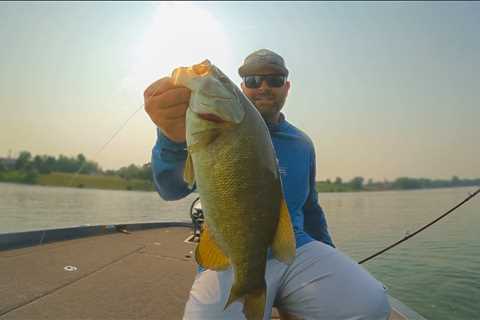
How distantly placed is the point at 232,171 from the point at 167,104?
590mm

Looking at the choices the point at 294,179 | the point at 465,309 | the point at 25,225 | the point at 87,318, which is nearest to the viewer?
the point at 294,179

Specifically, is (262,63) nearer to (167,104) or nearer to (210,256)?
(167,104)

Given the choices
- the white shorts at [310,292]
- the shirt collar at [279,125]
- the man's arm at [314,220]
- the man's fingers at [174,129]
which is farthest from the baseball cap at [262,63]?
the white shorts at [310,292]

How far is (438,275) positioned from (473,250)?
416 centimetres

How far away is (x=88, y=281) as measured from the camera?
4.77 meters

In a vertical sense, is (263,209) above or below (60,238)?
above

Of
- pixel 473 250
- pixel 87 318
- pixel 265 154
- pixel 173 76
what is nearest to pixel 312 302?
pixel 265 154

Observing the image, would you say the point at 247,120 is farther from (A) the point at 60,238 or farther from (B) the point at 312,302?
(A) the point at 60,238

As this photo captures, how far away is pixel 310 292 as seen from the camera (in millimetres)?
2684

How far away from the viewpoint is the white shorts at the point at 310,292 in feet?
8.34

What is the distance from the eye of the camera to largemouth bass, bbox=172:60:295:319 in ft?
5.61

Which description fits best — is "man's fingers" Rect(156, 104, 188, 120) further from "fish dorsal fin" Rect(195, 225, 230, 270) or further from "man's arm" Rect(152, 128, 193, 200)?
"fish dorsal fin" Rect(195, 225, 230, 270)

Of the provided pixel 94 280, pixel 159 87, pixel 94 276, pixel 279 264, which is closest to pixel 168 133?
pixel 159 87

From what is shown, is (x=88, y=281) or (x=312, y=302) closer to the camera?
(x=312, y=302)
